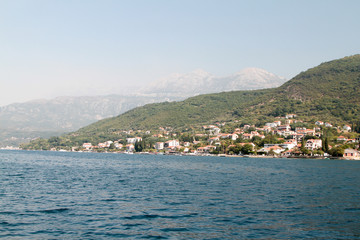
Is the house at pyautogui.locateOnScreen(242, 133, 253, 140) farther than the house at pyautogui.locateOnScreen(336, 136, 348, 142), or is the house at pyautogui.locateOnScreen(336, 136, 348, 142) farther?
the house at pyautogui.locateOnScreen(242, 133, 253, 140)

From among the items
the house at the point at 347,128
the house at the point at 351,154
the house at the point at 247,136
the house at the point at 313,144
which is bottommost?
the house at the point at 351,154

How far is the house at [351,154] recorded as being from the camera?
119 meters

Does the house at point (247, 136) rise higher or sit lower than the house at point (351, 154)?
higher

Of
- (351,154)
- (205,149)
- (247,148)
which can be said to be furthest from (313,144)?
(205,149)

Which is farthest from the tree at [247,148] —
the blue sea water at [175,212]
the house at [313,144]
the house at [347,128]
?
the blue sea water at [175,212]

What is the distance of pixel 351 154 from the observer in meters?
120

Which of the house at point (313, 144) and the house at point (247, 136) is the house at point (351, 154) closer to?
the house at point (313, 144)

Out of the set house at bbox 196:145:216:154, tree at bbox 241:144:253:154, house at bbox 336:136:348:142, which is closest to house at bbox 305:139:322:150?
house at bbox 336:136:348:142

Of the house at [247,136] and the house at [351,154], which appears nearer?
the house at [351,154]

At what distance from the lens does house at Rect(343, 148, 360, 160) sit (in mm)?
118881

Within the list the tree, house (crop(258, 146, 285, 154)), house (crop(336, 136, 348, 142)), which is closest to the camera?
house (crop(336, 136, 348, 142))

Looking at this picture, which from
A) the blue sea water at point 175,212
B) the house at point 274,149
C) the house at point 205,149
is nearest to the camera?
the blue sea water at point 175,212

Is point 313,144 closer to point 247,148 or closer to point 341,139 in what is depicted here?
point 341,139

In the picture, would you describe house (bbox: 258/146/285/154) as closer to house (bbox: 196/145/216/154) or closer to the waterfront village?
the waterfront village
